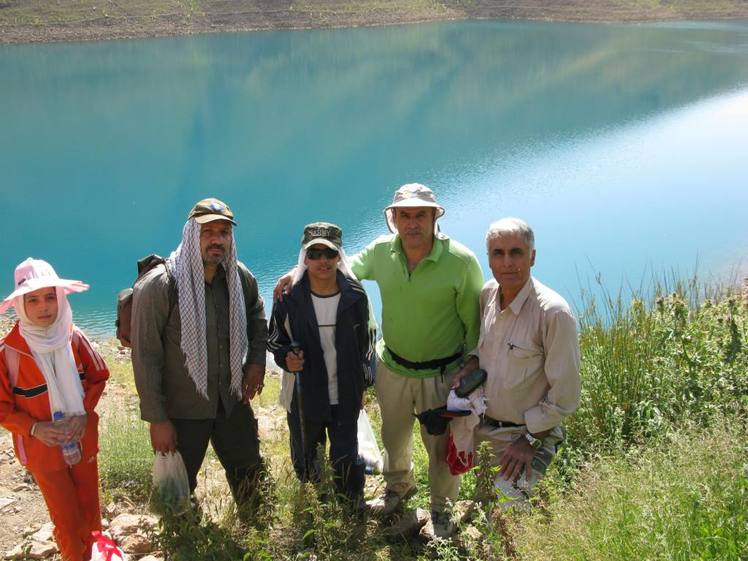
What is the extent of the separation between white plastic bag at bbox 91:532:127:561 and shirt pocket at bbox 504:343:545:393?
60.7 inches

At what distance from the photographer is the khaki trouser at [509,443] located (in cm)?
260

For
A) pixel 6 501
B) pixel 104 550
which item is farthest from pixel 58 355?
pixel 6 501

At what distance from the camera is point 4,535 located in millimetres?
3014

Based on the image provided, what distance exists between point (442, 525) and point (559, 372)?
912mm

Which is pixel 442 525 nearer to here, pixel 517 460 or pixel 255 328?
pixel 517 460

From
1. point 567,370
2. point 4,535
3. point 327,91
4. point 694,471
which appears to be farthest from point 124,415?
point 327,91

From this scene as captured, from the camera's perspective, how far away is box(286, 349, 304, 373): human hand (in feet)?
9.06

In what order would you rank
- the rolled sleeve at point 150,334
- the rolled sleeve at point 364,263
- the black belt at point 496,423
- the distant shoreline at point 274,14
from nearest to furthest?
the rolled sleeve at point 150,334
the black belt at point 496,423
the rolled sleeve at point 364,263
the distant shoreline at point 274,14

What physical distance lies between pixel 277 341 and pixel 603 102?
22972 millimetres

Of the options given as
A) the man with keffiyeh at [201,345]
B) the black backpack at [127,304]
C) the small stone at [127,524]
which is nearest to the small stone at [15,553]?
the small stone at [127,524]

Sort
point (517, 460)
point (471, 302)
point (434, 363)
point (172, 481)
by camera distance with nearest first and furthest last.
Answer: point (517, 460) < point (172, 481) < point (471, 302) < point (434, 363)

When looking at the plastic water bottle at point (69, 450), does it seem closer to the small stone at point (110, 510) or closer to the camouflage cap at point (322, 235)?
the small stone at point (110, 510)

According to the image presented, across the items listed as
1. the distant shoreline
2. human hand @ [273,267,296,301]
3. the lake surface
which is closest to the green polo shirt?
human hand @ [273,267,296,301]

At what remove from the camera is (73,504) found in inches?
103
